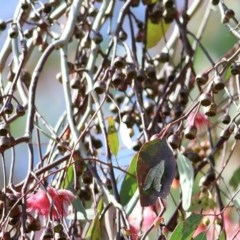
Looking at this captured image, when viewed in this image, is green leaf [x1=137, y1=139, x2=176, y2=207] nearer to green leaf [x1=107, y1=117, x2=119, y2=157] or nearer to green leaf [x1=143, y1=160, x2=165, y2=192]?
green leaf [x1=143, y1=160, x2=165, y2=192]

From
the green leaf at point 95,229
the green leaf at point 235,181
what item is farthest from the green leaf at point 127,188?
the green leaf at point 235,181

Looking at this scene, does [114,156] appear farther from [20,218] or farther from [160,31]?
[160,31]

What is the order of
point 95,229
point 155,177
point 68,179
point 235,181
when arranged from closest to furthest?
point 155,177
point 95,229
point 68,179
point 235,181

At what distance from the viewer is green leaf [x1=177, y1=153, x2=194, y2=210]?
1648mm

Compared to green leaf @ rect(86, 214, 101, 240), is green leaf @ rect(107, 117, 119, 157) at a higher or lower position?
higher

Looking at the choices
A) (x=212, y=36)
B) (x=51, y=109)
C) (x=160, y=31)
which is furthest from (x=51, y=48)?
(x=51, y=109)

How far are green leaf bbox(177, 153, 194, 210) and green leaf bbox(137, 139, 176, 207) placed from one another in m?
0.21

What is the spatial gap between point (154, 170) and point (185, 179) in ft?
0.85

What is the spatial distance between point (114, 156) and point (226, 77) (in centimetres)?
38

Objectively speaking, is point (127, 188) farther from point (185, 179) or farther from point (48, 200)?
point (48, 200)

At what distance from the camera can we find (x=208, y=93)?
1.48 metres

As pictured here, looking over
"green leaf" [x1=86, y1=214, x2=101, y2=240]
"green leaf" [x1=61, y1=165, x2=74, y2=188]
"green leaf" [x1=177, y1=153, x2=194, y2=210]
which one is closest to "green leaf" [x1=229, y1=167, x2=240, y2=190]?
"green leaf" [x1=177, y1=153, x2=194, y2=210]

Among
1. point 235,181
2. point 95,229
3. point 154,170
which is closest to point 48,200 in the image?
point 95,229

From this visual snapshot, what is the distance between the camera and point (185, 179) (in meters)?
1.70
